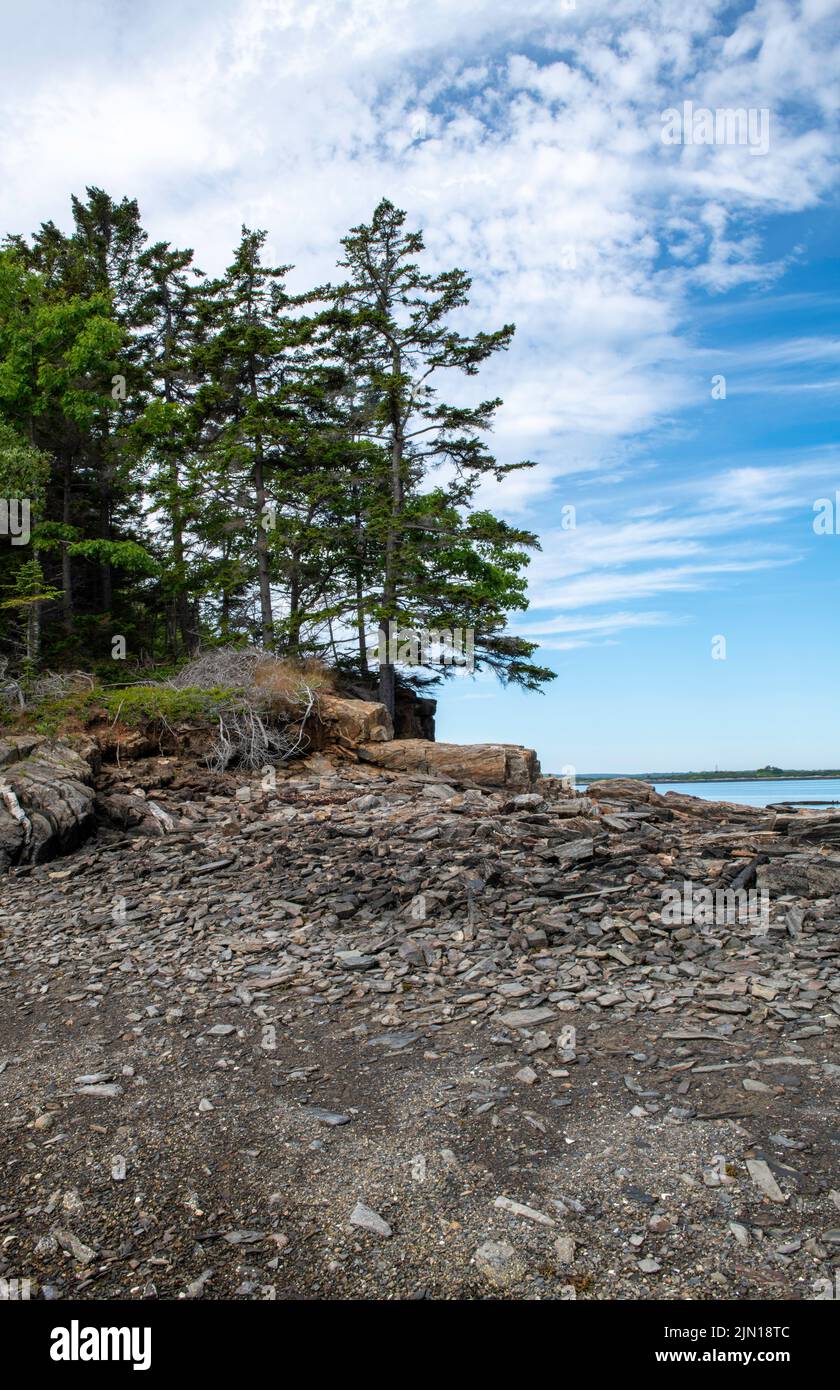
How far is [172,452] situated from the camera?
26.5 m

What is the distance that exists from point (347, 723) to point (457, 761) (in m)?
2.72

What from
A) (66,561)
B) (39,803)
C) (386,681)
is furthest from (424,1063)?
(66,561)

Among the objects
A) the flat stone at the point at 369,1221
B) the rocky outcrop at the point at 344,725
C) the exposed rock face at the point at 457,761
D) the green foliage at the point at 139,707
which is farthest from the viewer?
the rocky outcrop at the point at 344,725

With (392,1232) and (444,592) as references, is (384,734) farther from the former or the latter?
(392,1232)

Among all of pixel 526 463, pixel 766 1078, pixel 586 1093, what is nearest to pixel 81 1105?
pixel 586 1093

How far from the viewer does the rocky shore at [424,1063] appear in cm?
406

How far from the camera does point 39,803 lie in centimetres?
1295

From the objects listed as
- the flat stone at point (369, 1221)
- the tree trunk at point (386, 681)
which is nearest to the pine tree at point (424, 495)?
the tree trunk at point (386, 681)

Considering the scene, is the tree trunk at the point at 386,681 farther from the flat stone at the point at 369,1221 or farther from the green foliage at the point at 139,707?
the flat stone at the point at 369,1221

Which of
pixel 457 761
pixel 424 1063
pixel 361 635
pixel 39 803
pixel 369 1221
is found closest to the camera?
pixel 369 1221

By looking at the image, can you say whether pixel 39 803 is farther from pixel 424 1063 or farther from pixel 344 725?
pixel 424 1063

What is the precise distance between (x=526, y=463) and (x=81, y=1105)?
22662 millimetres

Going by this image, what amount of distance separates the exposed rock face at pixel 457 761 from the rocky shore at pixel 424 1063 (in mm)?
5848

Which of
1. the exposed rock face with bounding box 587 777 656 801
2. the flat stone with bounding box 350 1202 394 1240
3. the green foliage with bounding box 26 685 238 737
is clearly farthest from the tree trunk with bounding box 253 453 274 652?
the flat stone with bounding box 350 1202 394 1240
